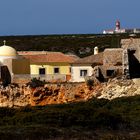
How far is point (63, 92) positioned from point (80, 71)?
14.7 feet

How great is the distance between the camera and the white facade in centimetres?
4266

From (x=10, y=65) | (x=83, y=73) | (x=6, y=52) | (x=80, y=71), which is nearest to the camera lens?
(x=10, y=65)

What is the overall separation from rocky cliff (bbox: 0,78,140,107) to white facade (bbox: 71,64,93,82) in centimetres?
347

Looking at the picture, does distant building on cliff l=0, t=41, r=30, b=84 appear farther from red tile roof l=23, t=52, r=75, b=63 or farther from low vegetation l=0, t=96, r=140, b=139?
low vegetation l=0, t=96, r=140, b=139

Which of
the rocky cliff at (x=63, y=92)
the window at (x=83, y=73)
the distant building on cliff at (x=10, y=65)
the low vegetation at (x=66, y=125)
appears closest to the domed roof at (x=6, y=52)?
the distant building on cliff at (x=10, y=65)

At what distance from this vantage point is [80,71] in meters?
43.1

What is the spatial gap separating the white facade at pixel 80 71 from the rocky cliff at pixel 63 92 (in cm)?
347

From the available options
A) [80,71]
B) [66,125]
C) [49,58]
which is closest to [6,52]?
[49,58]

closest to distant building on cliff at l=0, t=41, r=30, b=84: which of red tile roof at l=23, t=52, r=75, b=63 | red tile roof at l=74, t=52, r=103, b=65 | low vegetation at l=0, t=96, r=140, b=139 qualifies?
red tile roof at l=23, t=52, r=75, b=63

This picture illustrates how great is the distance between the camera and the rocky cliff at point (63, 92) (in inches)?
1469

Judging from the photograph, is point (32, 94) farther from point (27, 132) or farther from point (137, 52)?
point (27, 132)

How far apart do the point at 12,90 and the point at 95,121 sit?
2026cm

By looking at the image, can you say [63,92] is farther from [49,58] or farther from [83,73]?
[49,58]

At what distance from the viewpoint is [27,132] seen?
1669 cm
